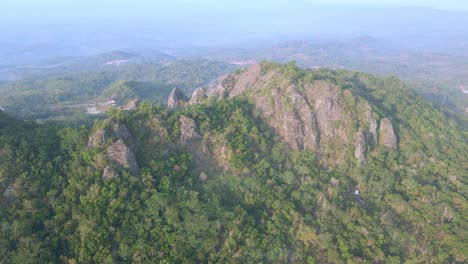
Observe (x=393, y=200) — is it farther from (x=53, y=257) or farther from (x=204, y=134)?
(x=53, y=257)

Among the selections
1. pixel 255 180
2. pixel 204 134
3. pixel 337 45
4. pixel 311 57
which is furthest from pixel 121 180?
pixel 337 45

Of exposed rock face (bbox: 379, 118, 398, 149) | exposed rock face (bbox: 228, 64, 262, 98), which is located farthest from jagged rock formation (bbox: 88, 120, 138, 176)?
exposed rock face (bbox: 379, 118, 398, 149)

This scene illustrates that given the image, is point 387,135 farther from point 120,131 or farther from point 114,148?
point 114,148

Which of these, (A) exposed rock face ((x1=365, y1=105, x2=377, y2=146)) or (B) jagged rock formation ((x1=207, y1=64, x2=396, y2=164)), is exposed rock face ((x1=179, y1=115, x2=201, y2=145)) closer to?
(B) jagged rock formation ((x1=207, y1=64, x2=396, y2=164))

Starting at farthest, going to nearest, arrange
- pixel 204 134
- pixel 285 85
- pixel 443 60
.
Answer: pixel 443 60, pixel 285 85, pixel 204 134

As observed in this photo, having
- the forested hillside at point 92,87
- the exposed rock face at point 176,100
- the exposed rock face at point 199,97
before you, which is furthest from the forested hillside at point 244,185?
the forested hillside at point 92,87

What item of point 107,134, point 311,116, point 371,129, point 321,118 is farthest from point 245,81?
point 107,134

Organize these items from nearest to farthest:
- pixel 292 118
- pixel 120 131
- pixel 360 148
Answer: pixel 120 131 → pixel 360 148 → pixel 292 118
